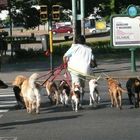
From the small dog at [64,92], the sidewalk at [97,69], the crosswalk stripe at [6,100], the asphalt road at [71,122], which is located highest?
the small dog at [64,92]

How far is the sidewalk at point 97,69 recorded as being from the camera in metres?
26.8

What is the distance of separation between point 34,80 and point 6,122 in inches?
53.9

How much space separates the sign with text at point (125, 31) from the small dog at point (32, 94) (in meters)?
14.1

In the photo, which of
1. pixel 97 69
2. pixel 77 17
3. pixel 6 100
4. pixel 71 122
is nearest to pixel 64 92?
pixel 71 122

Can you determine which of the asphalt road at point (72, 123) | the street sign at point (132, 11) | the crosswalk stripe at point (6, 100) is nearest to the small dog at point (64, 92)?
the asphalt road at point (72, 123)

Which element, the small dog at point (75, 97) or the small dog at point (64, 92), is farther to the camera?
the small dog at point (64, 92)

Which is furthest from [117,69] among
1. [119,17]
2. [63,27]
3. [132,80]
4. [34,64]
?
[63,27]

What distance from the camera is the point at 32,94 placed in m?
13.8

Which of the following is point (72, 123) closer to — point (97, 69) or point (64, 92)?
point (64, 92)

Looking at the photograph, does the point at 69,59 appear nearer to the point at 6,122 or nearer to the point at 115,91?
the point at 115,91

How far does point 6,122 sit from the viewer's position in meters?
13.0

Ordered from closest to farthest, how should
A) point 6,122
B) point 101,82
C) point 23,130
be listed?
point 23,130 < point 6,122 < point 101,82

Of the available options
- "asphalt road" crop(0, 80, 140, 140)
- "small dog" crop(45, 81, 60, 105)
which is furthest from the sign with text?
"small dog" crop(45, 81, 60, 105)

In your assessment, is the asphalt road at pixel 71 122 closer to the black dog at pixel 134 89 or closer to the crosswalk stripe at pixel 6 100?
the crosswalk stripe at pixel 6 100
